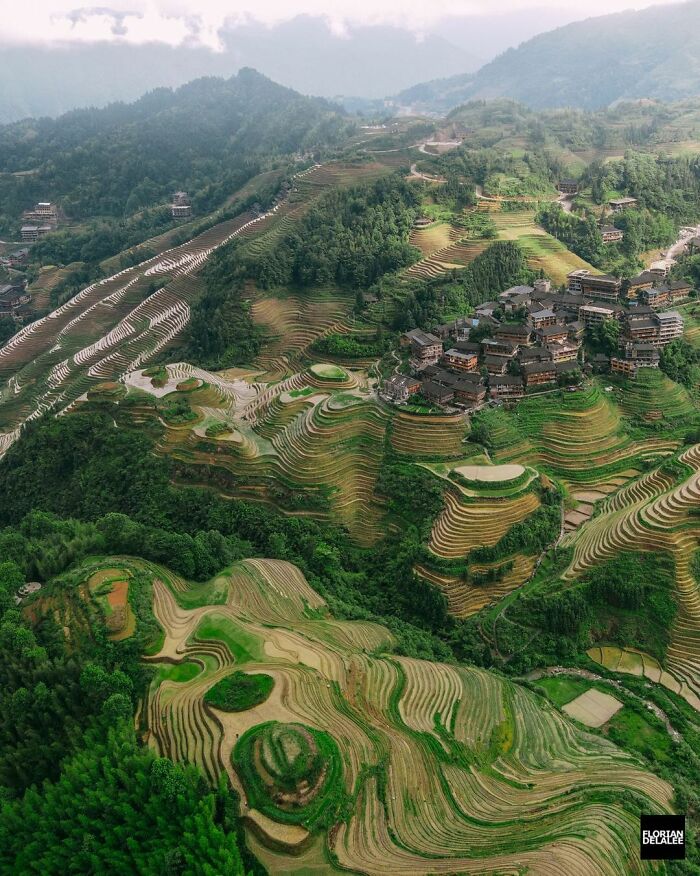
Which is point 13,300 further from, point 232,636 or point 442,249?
point 232,636

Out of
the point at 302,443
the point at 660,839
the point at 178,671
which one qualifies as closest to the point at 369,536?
the point at 302,443

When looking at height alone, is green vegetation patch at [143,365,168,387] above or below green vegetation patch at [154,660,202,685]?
above

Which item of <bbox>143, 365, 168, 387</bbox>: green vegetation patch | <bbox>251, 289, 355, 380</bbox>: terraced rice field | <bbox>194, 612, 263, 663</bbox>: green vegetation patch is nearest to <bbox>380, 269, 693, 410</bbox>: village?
<bbox>251, 289, 355, 380</bbox>: terraced rice field

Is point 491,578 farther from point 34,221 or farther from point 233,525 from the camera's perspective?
point 34,221

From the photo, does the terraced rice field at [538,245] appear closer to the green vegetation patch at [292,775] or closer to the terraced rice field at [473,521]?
the terraced rice field at [473,521]

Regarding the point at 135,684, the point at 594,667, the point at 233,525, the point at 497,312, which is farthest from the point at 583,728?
the point at 497,312

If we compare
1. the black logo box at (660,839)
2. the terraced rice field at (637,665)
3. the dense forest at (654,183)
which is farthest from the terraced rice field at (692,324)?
the black logo box at (660,839)

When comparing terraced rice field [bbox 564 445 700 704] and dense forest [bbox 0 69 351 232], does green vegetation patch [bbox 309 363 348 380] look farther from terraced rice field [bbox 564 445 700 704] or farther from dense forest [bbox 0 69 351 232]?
dense forest [bbox 0 69 351 232]
